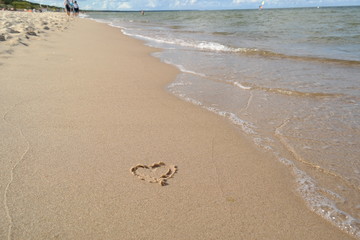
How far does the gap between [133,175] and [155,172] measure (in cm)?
17

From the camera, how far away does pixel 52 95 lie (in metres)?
3.27

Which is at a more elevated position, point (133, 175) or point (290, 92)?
point (290, 92)

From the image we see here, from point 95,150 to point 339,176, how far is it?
2043 mm

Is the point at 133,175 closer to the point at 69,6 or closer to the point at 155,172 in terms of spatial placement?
the point at 155,172

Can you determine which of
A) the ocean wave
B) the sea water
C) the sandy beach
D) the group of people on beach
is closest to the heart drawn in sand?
the sandy beach

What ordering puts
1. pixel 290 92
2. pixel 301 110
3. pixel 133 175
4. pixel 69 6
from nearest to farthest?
pixel 133 175 < pixel 301 110 < pixel 290 92 < pixel 69 6

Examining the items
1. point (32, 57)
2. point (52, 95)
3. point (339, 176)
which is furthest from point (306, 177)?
point (32, 57)

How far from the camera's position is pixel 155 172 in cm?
195

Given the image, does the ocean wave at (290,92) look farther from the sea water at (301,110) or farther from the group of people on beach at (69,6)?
the group of people on beach at (69,6)

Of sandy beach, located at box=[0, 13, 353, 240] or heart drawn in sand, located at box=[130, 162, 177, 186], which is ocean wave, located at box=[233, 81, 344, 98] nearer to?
sandy beach, located at box=[0, 13, 353, 240]

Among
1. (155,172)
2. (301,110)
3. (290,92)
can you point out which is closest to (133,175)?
(155,172)

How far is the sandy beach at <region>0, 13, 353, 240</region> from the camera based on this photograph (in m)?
1.45

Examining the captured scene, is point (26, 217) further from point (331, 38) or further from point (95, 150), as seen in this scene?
point (331, 38)

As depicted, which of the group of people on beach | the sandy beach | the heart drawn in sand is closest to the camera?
the sandy beach
